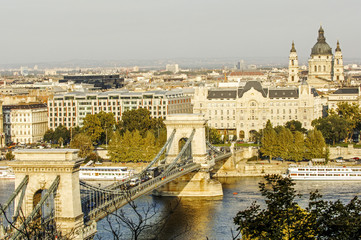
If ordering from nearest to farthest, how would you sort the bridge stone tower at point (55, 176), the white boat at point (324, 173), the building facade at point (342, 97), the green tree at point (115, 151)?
1. the bridge stone tower at point (55, 176)
2. the white boat at point (324, 173)
3. the green tree at point (115, 151)
4. the building facade at point (342, 97)

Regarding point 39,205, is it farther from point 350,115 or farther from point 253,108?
point 350,115

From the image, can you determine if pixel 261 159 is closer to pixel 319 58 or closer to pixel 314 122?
pixel 314 122

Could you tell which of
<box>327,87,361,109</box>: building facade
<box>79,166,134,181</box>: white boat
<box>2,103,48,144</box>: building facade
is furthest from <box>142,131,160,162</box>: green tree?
<box>327,87,361,109</box>: building facade

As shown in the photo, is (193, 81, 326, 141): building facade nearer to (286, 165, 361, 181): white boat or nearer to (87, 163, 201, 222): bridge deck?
(286, 165, 361, 181): white boat

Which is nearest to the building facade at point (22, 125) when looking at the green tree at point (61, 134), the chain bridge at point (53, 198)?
the green tree at point (61, 134)

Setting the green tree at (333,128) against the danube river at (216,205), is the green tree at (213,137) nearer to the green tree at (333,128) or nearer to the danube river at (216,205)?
the green tree at (333,128)

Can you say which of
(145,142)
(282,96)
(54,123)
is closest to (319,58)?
(282,96)
